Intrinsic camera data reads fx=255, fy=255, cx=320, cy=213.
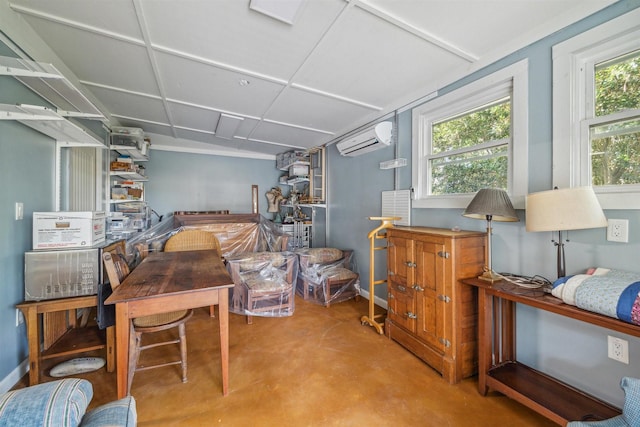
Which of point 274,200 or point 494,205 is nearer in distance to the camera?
point 494,205

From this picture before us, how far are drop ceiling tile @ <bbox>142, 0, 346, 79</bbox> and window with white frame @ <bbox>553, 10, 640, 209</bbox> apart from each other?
1.45m

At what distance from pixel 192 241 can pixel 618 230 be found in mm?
3717

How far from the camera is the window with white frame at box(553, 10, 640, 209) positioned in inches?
54.7

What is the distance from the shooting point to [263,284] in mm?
2812

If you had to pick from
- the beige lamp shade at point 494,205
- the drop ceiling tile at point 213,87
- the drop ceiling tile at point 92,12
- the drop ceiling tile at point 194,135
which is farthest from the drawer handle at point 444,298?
the drop ceiling tile at point 194,135

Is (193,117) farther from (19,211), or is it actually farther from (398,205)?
(398,205)

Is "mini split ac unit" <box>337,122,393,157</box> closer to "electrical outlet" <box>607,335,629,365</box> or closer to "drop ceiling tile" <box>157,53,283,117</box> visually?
"drop ceiling tile" <box>157,53,283,117</box>

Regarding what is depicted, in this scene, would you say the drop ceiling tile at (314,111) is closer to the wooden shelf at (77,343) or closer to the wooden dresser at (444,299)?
the wooden dresser at (444,299)

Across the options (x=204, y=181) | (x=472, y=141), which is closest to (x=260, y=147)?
(x=204, y=181)

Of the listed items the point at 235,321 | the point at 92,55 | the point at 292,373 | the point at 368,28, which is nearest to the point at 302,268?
the point at 235,321

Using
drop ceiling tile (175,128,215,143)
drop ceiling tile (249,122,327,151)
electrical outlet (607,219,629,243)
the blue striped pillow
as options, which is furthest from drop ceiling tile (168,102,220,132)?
electrical outlet (607,219,629,243)

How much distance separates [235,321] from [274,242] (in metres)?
1.13

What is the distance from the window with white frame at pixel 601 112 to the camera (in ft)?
4.56

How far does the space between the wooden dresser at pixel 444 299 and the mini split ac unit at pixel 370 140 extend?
4.01 ft
